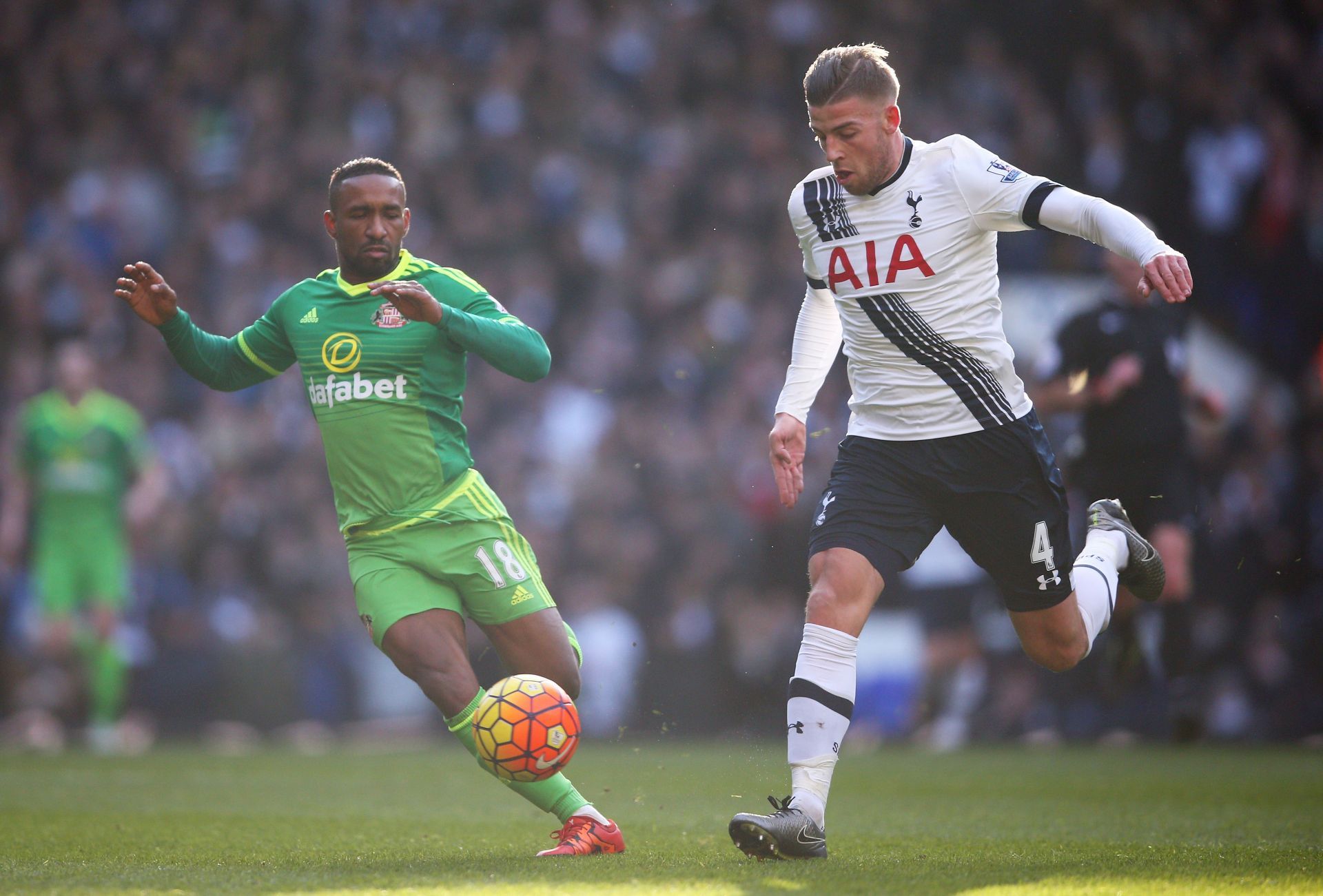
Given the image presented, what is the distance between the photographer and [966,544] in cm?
525

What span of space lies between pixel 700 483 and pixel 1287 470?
4.64 meters

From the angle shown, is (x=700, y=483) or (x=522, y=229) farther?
(x=522, y=229)

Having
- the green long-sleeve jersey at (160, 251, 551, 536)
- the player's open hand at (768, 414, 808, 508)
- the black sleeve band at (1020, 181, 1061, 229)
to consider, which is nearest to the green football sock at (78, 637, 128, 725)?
the green long-sleeve jersey at (160, 251, 551, 536)

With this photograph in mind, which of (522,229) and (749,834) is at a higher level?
(522,229)

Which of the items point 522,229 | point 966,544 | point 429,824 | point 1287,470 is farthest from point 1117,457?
point 522,229

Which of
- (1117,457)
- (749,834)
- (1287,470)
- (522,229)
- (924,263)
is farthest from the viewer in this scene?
(522,229)

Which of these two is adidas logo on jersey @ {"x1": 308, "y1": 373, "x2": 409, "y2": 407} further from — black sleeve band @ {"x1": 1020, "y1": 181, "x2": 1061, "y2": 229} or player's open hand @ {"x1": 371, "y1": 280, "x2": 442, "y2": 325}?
black sleeve band @ {"x1": 1020, "y1": 181, "x2": 1061, "y2": 229}

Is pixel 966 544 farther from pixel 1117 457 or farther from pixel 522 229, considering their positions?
pixel 522 229

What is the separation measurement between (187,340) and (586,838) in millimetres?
2327

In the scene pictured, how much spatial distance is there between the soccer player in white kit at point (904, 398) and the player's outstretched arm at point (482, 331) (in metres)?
0.89

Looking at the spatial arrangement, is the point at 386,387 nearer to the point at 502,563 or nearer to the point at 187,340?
the point at 502,563

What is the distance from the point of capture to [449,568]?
17.3ft

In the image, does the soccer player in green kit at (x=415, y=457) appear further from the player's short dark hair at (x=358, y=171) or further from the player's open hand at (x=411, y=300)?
the player's open hand at (x=411, y=300)

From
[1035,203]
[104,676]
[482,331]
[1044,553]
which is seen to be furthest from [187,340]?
[104,676]
